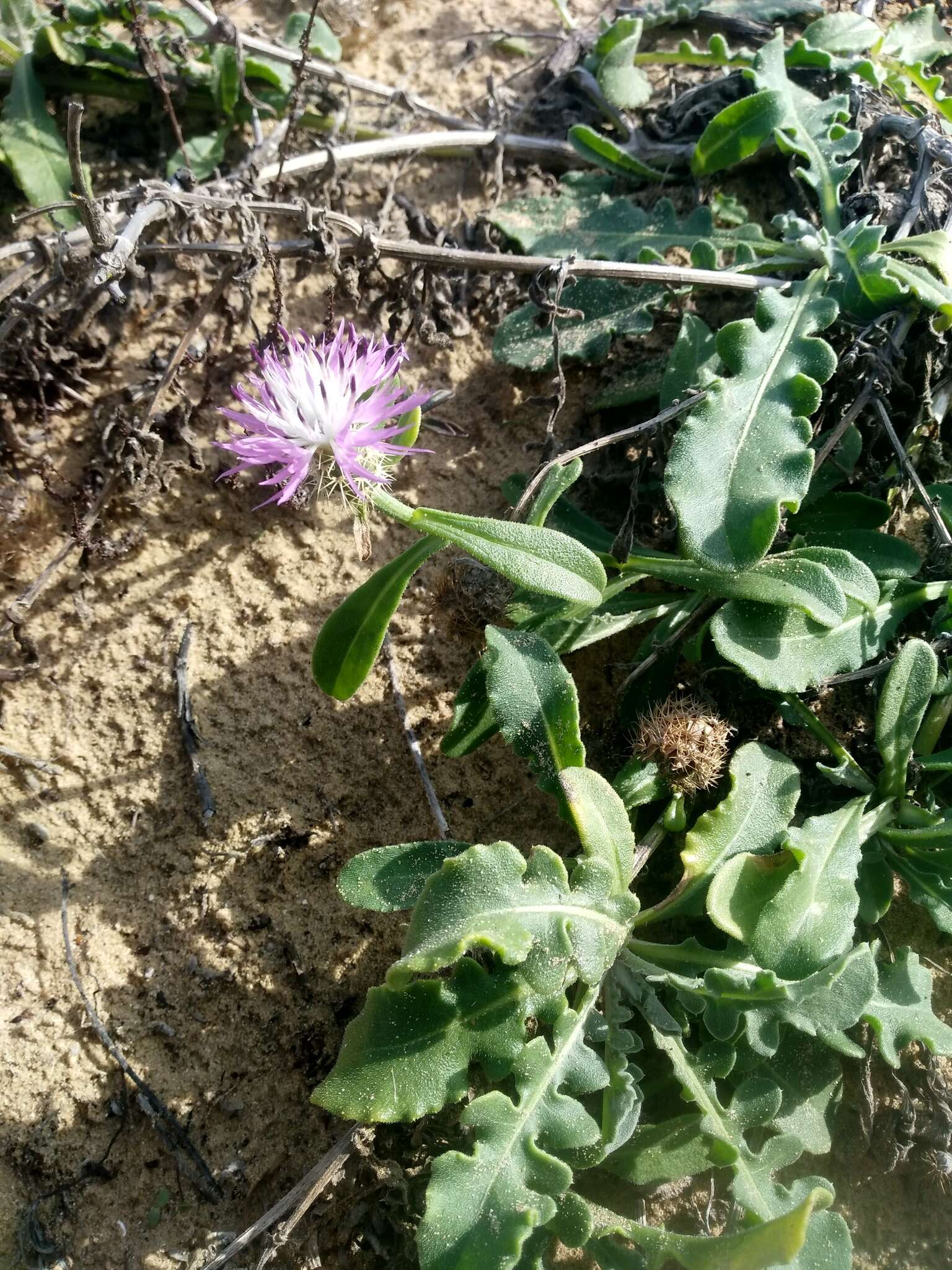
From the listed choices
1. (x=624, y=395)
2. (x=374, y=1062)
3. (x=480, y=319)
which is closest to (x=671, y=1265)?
(x=374, y=1062)

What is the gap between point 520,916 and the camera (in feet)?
5.47

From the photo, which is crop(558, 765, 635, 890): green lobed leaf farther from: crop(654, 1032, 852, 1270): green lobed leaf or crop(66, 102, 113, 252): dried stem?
crop(66, 102, 113, 252): dried stem

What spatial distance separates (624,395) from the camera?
2.51m

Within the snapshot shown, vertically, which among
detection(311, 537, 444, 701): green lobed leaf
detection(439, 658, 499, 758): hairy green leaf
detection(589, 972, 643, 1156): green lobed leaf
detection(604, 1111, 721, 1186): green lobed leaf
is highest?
detection(311, 537, 444, 701): green lobed leaf

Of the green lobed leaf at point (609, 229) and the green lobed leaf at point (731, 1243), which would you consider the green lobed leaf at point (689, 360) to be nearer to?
the green lobed leaf at point (609, 229)

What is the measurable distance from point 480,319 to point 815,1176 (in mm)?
2224

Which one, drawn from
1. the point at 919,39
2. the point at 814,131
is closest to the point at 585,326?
the point at 814,131

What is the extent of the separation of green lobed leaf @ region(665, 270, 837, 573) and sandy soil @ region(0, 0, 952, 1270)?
0.59m

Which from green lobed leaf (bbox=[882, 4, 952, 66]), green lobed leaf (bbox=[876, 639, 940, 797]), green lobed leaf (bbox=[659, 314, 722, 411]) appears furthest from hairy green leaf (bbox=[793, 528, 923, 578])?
green lobed leaf (bbox=[882, 4, 952, 66])

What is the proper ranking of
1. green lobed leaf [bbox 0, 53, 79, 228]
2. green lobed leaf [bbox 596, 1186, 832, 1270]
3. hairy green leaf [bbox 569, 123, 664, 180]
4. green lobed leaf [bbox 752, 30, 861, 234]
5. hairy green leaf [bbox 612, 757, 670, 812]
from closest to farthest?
green lobed leaf [bbox 596, 1186, 832, 1270]
hairy green leaf [bbox 612, 757, 670, 812]
green lobed leaf [bbox 752, 30, 861, 234]
green lobed leaf [bbox 0, 53, 79, 228]
hairy green leaf [bbox 569, 123, 664, 180]

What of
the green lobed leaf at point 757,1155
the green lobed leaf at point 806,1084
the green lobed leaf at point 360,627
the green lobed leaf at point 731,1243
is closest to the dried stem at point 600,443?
the green lobed leaf at point 360,627

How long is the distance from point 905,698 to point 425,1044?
3.98 feet

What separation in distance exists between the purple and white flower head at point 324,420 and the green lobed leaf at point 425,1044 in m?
0.95

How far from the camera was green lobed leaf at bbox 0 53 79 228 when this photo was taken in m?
2.64
